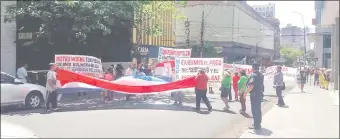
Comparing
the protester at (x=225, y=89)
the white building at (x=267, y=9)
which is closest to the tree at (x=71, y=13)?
the protester at (x=225, y=89)

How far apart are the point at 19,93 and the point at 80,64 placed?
279 cm

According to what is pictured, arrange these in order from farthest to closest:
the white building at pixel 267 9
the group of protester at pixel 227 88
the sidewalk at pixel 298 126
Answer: the white building at pixel 267 9, the group of protester at pixel 227 88, the sidewalk at pixel 298 126

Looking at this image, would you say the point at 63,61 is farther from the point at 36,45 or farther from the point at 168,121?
the point at 36,45

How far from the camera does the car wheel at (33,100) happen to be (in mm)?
13508

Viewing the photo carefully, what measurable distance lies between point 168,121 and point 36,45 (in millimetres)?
12176

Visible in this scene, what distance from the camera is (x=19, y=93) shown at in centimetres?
1297

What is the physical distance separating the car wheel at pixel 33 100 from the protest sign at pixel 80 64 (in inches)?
51.8

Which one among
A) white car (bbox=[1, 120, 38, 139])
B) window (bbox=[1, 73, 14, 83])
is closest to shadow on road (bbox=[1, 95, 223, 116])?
window (bbox=[1, 73, 14, 83])

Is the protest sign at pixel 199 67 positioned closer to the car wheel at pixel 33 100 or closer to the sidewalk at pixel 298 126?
the sidewalk at pixel 298 126

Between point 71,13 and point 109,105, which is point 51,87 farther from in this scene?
point 71,13

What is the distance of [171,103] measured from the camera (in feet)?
50.1

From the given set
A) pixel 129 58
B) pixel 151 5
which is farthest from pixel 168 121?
pixel 129 58

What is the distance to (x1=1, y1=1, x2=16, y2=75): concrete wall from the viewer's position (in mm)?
18969

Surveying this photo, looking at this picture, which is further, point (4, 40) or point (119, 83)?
point (4, 40)
